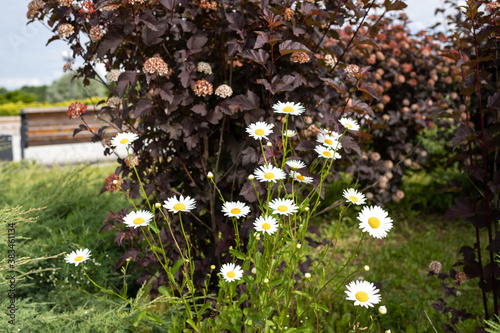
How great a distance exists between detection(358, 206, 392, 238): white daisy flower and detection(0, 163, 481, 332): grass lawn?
37.2 inches

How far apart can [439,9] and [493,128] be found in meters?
1.68

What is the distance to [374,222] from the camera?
1.09 metres

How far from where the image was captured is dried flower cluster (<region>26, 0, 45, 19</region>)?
69.7 inches

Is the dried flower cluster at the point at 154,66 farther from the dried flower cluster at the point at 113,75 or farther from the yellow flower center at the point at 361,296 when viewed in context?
the yellow flower center at the point at 361,296

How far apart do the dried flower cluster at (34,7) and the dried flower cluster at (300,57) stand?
45.8 inches

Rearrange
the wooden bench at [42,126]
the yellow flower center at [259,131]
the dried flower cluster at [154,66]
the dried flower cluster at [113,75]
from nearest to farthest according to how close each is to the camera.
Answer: the yellow flower center at [259,131] < the dried flower cluster at [154,66] < the dried flower cluster at [113,75] < the wooden bench at [42,126]

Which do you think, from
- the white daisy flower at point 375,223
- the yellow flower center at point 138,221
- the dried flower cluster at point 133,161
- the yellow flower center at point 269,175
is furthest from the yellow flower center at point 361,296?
the dried flower cluster at point 133,161

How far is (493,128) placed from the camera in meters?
1.76

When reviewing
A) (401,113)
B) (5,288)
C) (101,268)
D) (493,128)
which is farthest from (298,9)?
(401,113)

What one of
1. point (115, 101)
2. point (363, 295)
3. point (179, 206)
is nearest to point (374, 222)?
point (363, 295)

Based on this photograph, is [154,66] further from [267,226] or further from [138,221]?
[267,226]

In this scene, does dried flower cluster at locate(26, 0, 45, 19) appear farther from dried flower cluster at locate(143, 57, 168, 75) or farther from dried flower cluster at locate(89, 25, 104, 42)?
dried flower cluster at locate(143, 57, 168, 75)

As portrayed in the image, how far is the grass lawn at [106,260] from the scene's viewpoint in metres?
1.77

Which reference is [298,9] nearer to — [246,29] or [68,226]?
[246,29]
